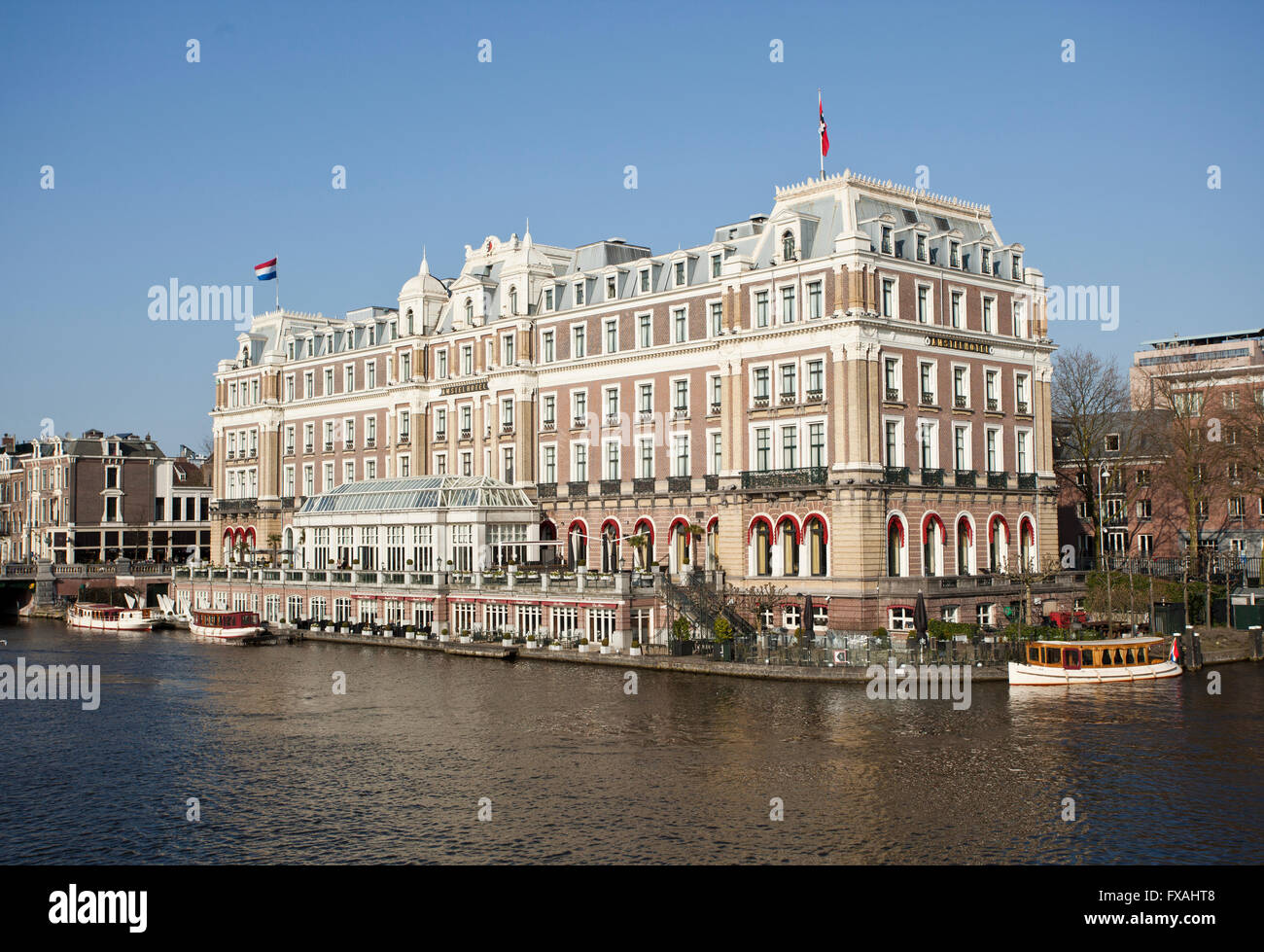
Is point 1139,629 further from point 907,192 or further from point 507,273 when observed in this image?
point 507,273

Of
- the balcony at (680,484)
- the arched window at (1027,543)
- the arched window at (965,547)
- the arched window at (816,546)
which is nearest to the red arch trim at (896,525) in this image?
the arched window at (816,546)

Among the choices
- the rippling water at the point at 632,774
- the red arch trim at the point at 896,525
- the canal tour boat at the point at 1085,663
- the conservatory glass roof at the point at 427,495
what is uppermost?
the conservatory glass roof at the point at 427,495

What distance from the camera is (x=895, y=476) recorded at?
69250 millimetres

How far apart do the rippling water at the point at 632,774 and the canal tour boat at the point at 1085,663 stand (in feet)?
5.17

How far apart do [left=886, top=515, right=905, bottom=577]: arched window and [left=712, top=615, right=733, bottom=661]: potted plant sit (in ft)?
32.3

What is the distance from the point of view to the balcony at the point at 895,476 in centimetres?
6865

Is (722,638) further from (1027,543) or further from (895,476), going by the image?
(1027,543)

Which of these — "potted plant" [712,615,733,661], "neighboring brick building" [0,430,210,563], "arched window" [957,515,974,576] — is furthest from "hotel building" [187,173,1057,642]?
"neighboring brick building" [0,430,210,563]

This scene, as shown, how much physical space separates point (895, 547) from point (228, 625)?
146ft

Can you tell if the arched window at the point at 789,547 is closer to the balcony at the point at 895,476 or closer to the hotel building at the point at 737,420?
the hotel building at the point at 737,420

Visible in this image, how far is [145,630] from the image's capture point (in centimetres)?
9706

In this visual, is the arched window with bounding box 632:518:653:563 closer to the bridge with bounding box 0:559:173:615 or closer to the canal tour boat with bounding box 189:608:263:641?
the canal tour boat with bounding box 189:608:263:641

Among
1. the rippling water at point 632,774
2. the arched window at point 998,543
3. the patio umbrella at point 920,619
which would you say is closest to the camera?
the rippling water at point 632,774
